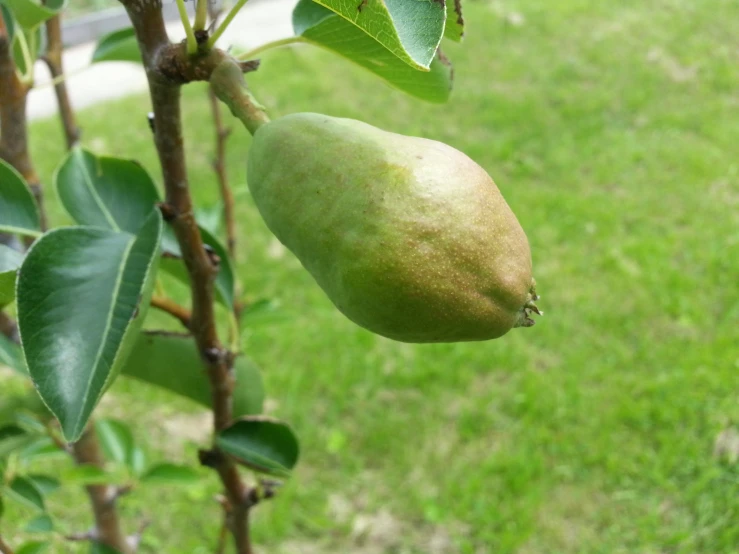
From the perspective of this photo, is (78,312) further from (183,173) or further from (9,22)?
(9,22)

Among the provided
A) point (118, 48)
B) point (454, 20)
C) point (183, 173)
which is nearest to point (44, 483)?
point (118, 48)

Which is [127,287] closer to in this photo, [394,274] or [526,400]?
[394,274]

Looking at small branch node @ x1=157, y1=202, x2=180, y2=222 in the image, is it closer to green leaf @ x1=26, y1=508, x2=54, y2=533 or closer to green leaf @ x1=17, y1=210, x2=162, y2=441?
green leaf @ x1=17, y1=210, x2=162, y2=441

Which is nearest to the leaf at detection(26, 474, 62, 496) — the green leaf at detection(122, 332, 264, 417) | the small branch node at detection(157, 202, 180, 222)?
the green leaf at detection(122, 332, 264, 417)

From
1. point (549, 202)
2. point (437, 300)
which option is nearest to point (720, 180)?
point (549, 202)

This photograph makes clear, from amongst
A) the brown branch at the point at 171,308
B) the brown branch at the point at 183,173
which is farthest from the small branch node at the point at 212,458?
the brown branch at the point at 171,308

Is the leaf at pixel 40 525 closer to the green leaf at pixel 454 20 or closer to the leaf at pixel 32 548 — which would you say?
the leaf at pixel 32 548
